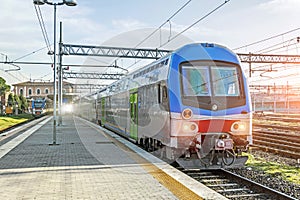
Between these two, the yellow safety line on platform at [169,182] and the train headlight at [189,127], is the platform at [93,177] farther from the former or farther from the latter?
the train headlight at [189,127]

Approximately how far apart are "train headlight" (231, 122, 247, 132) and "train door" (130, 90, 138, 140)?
522cm

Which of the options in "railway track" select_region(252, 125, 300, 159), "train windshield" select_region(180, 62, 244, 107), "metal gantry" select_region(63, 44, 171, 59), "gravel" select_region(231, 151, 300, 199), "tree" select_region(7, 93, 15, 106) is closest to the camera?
"gravel" select_region(231, 151, 300, 199)

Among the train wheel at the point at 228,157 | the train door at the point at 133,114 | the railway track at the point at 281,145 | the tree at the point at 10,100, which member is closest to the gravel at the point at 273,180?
the train wheel at the point at 228,157

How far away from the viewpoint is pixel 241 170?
1080 cm

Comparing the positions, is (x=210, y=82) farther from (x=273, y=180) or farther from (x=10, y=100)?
(x=10, y=100)

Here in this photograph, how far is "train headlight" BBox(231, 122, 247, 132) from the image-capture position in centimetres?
1004

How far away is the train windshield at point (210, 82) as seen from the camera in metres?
10.0

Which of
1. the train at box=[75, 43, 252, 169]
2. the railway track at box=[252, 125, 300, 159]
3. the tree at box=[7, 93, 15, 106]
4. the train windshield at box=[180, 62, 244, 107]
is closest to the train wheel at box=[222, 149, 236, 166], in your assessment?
the train at box=[75, 43, 252, 169]

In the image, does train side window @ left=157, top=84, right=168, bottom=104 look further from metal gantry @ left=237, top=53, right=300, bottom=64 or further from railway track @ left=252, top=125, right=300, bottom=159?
metal gantry @ left=237, top=53, right=300, bottom=64

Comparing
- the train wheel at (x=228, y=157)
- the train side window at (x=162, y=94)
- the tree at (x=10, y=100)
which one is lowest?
the train wheel at (x=228, y=157)

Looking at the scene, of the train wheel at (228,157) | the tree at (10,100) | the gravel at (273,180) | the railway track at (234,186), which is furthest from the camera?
the tree at (10,100)

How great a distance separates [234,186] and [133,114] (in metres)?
7.03

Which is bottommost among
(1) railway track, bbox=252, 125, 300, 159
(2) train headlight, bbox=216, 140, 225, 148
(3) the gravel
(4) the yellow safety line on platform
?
(3) the gravel

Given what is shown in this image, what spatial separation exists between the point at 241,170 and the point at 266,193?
107 inches
